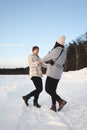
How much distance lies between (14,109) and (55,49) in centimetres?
177

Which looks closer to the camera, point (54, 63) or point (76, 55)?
point (54, 63)

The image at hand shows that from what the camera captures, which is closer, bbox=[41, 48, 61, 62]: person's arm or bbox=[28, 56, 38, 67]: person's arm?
bbox=[41, 48, 61, 62]: person's arm

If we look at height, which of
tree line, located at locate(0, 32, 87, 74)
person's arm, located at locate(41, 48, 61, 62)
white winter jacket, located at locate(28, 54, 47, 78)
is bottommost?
tree line, located at locate(0, 32, 87, 74)

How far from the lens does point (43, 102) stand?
915 cm

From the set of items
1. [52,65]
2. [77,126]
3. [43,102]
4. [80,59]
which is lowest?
[80,59]

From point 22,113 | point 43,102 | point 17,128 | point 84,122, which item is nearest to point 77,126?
point 84,122

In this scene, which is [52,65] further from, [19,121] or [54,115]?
[19,121]

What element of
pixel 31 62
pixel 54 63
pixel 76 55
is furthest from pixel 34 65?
pixel 76 55

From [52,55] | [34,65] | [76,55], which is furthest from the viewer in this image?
[76,55]

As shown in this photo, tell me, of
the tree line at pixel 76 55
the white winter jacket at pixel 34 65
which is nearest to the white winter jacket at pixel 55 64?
the white winter jacket at pixel 34 65

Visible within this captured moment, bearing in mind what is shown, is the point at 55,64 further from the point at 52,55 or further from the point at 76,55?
the point at 76,55

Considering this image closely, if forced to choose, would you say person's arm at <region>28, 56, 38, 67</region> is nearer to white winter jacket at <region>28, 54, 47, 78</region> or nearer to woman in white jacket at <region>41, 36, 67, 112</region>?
white winter jacket at <region>28, 54, 47, 78</region>

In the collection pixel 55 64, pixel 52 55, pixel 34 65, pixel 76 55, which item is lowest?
pixel 76 55

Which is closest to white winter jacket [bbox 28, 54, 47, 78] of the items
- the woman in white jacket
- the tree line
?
the woman in white jacket
